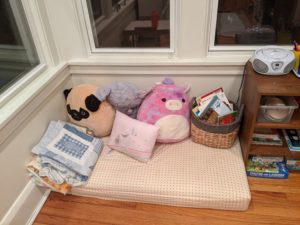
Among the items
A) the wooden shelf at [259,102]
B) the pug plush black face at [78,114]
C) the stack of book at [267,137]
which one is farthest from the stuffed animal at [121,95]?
the stack of book at [267,137]

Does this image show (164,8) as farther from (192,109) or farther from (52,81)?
(52,81)

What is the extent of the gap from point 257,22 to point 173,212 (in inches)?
50.0

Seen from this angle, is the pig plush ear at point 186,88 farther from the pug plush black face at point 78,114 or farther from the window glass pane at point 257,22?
the pug plush black face at point 78,114

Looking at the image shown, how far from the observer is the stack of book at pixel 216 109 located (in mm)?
1523

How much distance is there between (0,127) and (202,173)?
108 cm

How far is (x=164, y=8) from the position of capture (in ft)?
5.08

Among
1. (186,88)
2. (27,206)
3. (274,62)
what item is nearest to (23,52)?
(27,206)

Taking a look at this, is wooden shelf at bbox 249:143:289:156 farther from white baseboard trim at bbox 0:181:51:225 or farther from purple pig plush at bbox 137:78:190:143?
white baseboard trim at bbox 0:181:51:225

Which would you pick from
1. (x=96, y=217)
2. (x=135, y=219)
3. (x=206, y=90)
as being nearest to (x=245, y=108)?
(x=206, y=90)

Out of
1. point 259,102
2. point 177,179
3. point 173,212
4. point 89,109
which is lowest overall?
point 173,212

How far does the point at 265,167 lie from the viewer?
60.9 inches

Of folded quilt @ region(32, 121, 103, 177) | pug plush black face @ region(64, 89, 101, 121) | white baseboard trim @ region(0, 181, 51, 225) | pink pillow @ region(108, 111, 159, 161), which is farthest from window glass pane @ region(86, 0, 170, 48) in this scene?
white baseboard trim @ region(0, 181, 51, 225)

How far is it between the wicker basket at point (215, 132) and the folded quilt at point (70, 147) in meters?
0.63

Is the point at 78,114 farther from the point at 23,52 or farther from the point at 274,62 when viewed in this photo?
the point at 274,62
